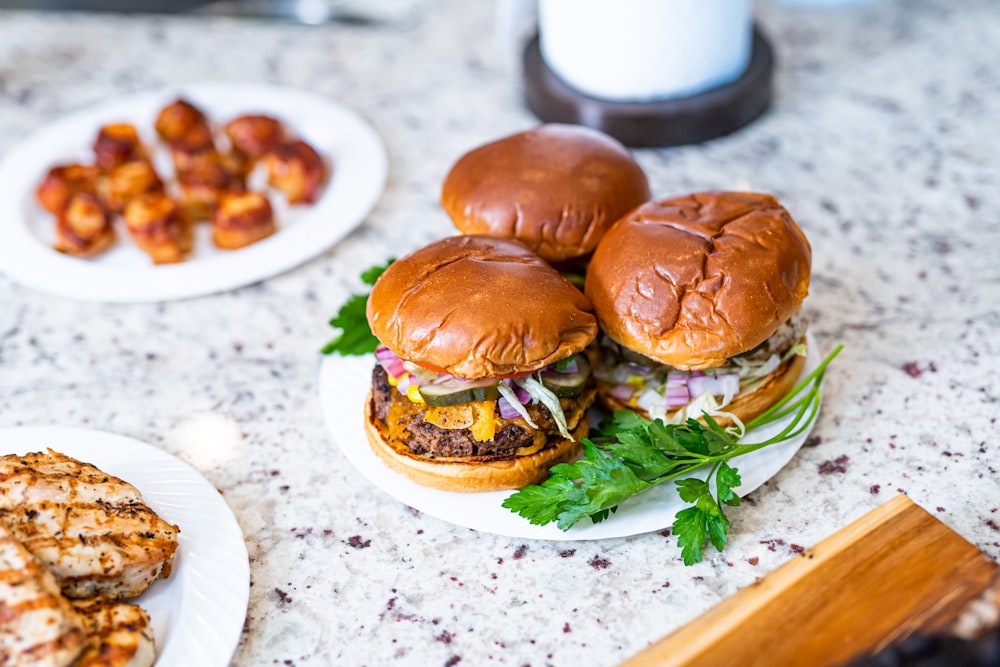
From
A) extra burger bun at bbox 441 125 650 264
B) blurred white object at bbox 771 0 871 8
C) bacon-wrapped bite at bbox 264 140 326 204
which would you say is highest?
extra burger bun at bbox 441 125 650 264

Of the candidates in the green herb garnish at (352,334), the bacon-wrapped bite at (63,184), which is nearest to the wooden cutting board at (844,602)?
the green herb garnish at (352,334)

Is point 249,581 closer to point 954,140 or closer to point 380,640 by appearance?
point 380,640

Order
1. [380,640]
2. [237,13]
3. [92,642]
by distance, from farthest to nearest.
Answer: [237,13] → [380,640] → [92,642]

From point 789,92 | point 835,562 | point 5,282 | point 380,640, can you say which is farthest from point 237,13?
point 835,562

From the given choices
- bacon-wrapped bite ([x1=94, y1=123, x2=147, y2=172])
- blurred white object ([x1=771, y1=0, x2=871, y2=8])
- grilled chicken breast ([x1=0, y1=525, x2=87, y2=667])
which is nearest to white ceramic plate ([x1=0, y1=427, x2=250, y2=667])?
grilled chicken breast ([x1=0, y1=525, x2=87, y2=667])

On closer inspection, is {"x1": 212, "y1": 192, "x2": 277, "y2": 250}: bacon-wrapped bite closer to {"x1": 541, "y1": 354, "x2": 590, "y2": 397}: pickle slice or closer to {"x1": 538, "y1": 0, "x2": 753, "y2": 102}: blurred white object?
{"x1": 538, "y1": 0, "x2": 753, "y2": 102}: blurred white object

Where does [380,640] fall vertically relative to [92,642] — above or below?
below

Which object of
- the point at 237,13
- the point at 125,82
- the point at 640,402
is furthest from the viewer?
the point at 237,13
